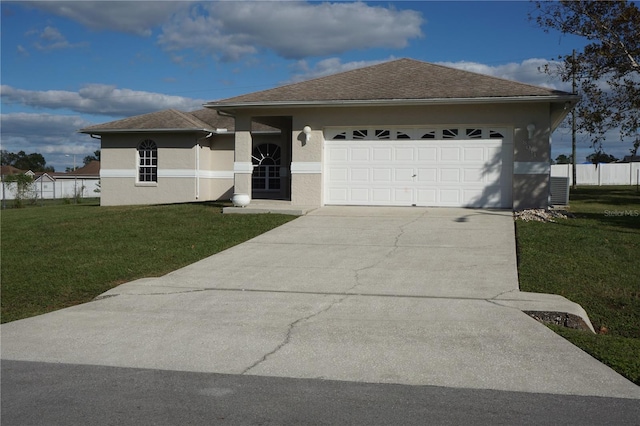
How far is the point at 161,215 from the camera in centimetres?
1873

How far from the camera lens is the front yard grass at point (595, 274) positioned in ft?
23.7

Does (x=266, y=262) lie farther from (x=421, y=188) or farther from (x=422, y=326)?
(x=421, y=188)

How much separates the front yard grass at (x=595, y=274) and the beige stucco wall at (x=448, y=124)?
2.15m

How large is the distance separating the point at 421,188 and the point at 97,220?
966 cm

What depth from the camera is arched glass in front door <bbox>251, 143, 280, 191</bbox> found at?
27609 millimetres

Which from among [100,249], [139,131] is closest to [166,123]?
[139,131]

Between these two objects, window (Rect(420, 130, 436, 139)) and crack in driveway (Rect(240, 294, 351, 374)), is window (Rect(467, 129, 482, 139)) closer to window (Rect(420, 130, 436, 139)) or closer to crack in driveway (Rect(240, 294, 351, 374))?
window (Rect(420, 130, 436, 139))

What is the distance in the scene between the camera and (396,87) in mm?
19719

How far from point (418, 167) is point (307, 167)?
344cm

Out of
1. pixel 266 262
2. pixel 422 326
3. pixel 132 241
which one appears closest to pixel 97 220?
pixel 132 241

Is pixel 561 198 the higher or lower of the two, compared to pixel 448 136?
lower

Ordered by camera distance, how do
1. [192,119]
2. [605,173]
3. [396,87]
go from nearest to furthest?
[396,87], [192,119], [605,173]

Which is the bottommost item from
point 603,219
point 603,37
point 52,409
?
point 52,409

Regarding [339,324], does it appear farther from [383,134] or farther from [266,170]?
[266,170]
